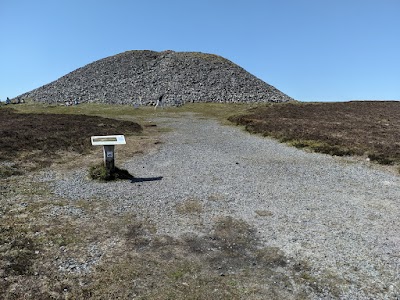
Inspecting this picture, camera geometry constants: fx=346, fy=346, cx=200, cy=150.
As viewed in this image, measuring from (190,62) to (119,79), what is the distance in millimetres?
19041

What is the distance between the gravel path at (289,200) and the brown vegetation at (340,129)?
285cm

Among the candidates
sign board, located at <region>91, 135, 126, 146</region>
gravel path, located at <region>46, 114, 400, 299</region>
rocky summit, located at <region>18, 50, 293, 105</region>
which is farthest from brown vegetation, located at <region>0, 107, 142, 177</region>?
rocky summit, located at <region>18, 50, 293, 105</region>

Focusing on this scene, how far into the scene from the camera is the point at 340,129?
124 feet

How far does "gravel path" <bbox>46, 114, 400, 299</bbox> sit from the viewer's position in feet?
35.8

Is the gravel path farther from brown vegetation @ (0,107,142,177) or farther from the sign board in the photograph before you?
brown vegetation @ (0,107,142,177)

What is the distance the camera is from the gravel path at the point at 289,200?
35.8 ft

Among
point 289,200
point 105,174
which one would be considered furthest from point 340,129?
point 105,174

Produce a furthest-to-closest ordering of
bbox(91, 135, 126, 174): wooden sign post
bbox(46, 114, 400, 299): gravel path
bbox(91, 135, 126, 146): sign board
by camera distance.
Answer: bbox(91, 135, 126, 146): sign board < bbox(91, 135, 126, 174): wooden sign post < bbox(46, 114, 400, 299): gravel path

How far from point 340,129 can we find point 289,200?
967 inches

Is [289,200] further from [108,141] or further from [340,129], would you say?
[340,129]

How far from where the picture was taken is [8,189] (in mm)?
16984

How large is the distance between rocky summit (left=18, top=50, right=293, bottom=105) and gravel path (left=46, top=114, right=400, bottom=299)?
147 ft

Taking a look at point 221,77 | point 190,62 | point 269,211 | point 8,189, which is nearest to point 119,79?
point 190,62

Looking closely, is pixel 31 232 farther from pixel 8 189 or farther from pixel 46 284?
pixel 8 189
